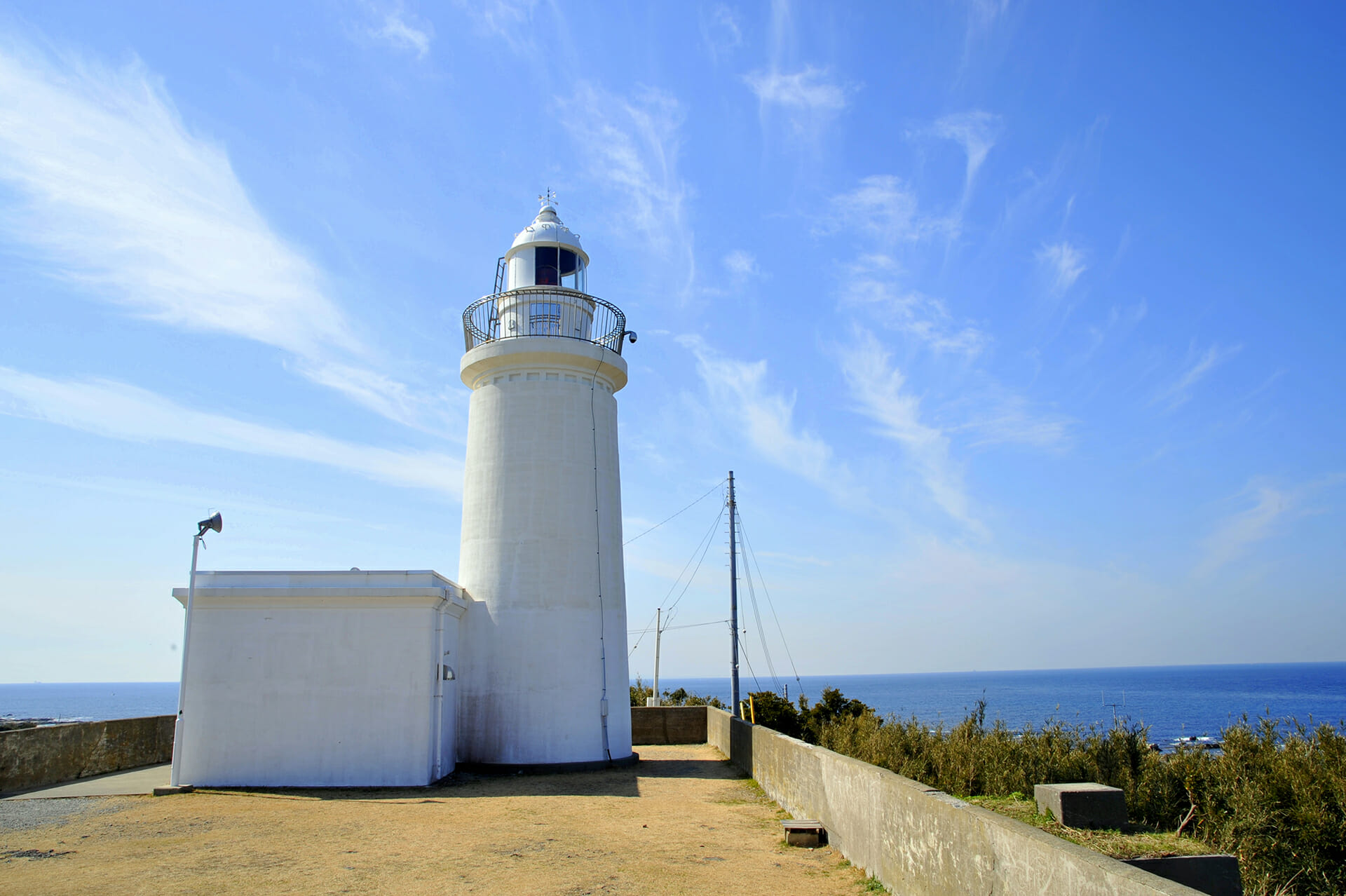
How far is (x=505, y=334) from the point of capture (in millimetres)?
16781

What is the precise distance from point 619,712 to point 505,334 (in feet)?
24.7

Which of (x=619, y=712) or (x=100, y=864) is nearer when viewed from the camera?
(x=100, y=864)

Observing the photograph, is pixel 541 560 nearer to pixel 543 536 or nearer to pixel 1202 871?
pixel 543 536

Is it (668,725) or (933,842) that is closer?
(933,842)

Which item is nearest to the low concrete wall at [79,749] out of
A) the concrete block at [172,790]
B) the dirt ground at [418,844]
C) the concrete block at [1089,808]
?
the dirt ground at [418,844]

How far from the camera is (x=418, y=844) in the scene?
8.89 m

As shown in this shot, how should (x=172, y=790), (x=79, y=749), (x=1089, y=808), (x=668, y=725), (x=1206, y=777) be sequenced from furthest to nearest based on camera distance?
(x=668, y=725) < (x=79, y=749) < (x=172, y=790) < (x=1206, y=777) < (x=1089, y=808)

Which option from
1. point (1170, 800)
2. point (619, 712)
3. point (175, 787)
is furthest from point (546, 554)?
point (1170, 800)

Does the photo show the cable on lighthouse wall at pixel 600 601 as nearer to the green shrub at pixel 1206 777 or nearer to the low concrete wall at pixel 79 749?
the green shrub at pixel 1206 777

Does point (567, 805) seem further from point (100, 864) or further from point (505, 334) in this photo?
Answer: point (505, 334)

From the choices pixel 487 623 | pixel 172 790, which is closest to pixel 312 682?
pixel 172 790

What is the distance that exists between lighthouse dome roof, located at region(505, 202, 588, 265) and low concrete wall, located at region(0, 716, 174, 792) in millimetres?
11005

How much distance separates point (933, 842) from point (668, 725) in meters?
14.4

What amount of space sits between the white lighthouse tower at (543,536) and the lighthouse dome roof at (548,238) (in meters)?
0.04
